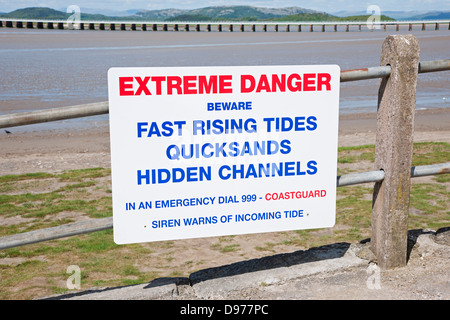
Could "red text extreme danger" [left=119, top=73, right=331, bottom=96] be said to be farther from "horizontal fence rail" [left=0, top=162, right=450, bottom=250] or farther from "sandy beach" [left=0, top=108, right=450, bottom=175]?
"sandy beach" [left=0, top=108, right=450, bottom=175]

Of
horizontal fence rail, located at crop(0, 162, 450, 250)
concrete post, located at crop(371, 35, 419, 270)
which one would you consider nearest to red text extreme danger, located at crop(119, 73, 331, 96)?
concrete post, located at crop(371, 35, 419, 270)

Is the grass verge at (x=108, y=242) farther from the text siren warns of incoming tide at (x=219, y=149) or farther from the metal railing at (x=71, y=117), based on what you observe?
the text siren warns of incoming tide at (x=219, y=149)

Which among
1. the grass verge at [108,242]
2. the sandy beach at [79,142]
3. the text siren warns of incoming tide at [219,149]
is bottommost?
the sandy beach at [79,142]

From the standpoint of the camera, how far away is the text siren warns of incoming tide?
10.4ft

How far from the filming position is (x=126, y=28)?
382 feet

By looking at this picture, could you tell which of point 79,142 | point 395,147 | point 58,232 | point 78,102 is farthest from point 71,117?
point 78,102

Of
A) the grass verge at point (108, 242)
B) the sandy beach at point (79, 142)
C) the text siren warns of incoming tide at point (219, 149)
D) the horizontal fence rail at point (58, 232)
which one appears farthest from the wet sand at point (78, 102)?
the text siren warns of incoming tide at point (219, 149)

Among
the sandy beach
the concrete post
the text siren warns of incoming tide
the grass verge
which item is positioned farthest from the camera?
the sandy beach

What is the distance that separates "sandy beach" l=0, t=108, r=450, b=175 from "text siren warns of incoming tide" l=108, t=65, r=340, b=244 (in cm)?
615

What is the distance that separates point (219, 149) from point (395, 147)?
1111 mm

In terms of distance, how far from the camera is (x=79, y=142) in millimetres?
12391

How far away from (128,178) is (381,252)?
1722 millimetres

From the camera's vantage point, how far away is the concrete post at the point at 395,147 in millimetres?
3365

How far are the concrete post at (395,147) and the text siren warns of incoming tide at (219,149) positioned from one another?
1.05 ft
